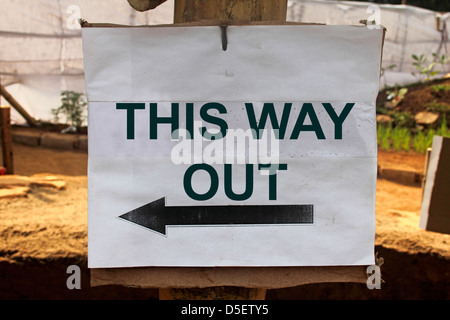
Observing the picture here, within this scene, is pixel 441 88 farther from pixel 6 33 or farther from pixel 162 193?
pixel 162 193

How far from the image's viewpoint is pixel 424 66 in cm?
1141

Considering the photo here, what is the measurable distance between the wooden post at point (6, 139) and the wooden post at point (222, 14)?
15.0 ft

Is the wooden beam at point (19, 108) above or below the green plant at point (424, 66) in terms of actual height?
below

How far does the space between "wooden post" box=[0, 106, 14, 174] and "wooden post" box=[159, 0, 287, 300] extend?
15.0 ft

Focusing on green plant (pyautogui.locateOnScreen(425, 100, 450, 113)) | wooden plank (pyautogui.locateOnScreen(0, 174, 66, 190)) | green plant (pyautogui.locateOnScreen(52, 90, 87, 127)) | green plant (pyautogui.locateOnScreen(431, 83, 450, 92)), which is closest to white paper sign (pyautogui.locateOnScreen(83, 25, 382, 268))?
wooden plank (pyautogui.locateOnScreen(0, 174, 66, 190))

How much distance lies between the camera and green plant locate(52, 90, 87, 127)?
8.43 meters

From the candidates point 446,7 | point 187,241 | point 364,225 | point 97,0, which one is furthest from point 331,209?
point 446,7

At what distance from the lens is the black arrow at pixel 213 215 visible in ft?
4.41

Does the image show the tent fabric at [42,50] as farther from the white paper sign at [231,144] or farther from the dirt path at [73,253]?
the white paper sign at [231,144]

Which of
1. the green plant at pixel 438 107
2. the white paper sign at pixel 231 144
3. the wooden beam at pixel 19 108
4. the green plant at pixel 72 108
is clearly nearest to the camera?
the white paper sign at pixel 231 144

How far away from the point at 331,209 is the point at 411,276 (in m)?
2.19

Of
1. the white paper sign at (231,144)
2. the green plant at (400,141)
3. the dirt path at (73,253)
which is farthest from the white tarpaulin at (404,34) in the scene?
the white paper sign at (231,144)

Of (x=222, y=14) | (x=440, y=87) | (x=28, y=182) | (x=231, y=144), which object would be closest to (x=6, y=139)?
(x=28, y=182)

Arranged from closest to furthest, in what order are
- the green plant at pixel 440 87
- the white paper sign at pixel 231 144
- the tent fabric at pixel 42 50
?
the white paper sign at pixel 231 144 → the tent fabric at pixel 42 50 → the green plant at pixel 440 87
